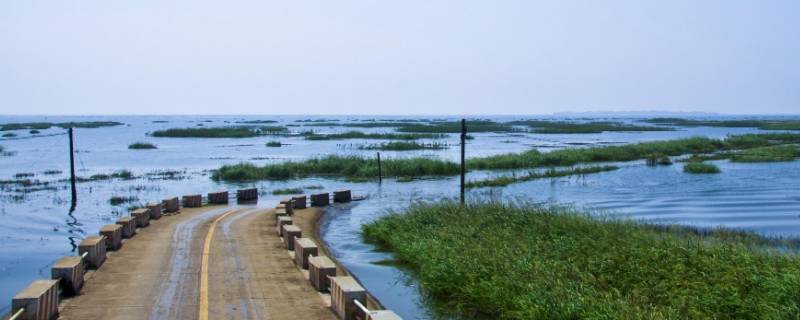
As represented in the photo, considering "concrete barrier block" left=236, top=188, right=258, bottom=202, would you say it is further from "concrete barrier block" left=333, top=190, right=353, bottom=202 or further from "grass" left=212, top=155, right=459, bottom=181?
"grass" left=212, top=155, right=459, bottom=181

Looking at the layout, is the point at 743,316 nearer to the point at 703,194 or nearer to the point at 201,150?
the point at 703,194

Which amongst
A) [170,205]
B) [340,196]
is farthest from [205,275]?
[340,196]

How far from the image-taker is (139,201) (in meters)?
41.3

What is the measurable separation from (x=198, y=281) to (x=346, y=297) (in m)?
4.42

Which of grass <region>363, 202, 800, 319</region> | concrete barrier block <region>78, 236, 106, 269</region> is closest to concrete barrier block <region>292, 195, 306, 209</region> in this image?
grass <region>363, 202, 800, 319</region>

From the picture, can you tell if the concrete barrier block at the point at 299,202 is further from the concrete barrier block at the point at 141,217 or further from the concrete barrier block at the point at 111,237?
the concrete barrier block at the point at 111,237

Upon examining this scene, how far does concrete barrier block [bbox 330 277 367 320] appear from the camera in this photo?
1170 cm

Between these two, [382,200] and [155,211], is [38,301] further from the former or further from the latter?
[382,200]

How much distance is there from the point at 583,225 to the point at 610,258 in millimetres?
3833

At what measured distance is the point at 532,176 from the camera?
2076 inches

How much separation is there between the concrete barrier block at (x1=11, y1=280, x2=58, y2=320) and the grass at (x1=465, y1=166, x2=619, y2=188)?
35924mm

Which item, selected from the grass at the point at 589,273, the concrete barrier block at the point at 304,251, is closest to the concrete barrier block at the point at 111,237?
the concrete barrier block at the point at 304,251

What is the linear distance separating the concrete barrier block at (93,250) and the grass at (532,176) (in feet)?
104

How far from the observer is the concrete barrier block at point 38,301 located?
35.6 feet
